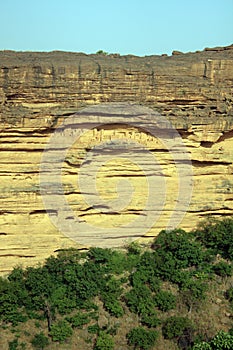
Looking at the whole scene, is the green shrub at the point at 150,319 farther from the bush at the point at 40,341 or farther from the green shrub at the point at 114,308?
the bush at the point at 40,341

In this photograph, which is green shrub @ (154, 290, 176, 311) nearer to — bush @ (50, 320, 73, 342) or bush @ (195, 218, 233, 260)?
bush @ (195, 218, 233, 260)

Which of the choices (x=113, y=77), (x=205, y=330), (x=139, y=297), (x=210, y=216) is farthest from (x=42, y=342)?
(x=113, y=77)

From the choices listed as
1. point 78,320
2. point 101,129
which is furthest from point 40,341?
point 101,129

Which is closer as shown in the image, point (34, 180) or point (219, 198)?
point (34, 180)

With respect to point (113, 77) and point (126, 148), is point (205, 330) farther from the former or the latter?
point (113, 77)

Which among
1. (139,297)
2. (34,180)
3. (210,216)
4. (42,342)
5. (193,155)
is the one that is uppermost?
(193,155)

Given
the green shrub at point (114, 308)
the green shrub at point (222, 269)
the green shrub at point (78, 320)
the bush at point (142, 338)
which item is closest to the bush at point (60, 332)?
the green shrub at point (78, 320)
